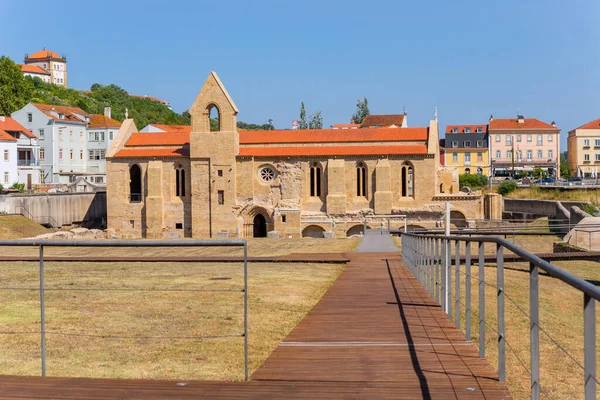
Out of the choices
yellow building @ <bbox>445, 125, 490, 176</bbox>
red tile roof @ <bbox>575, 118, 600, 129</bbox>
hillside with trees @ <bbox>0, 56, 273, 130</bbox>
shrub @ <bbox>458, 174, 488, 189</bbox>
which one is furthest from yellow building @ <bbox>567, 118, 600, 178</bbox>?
hillside with trees @ <bbox>0, 56, 273, 130</bbox>

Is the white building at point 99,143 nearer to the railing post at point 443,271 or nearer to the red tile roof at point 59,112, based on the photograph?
the red tile roof at point 59,112

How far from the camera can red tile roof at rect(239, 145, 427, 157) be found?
6431 centimetres

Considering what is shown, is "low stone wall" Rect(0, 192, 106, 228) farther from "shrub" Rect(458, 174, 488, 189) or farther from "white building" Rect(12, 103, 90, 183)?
"shrub" Rect(458, 174, 488, 189)

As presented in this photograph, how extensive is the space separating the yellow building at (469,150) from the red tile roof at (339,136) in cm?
4902

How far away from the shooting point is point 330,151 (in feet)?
213

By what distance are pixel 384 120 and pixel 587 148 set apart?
28.8 meters

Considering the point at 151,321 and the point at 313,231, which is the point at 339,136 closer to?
the point at 313,231

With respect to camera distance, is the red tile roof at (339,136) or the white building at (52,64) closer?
the red tile roof at (339,136)

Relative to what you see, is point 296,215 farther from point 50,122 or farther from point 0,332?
point 0,332

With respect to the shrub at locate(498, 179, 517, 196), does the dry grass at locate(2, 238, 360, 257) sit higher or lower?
lower

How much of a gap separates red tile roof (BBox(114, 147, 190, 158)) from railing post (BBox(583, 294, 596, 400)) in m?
63.5

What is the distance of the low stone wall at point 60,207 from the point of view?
197ft

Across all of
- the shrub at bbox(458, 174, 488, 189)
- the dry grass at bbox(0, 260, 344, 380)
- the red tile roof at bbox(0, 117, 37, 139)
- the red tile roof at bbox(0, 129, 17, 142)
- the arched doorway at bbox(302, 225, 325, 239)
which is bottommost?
the arched doorway at bbox(302, 225, 325, 239)

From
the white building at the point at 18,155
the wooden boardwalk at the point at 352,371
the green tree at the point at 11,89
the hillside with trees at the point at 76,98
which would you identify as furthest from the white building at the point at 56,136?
→ the wooden boardwalk at the point at 352,371
